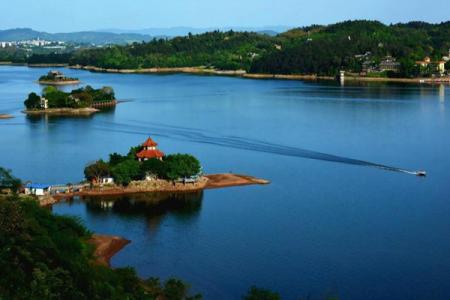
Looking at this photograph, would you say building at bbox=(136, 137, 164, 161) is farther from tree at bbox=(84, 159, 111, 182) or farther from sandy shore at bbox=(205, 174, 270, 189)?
sandy shore at bbox=(205, 174, 270, 189)

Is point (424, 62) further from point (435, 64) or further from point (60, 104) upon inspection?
point (60, 104)

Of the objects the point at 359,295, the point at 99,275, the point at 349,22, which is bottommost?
the point at 359,295

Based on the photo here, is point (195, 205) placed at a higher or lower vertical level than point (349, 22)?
lower

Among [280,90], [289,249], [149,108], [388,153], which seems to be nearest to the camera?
[289,249]

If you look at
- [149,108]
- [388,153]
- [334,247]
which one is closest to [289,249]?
[334,247]

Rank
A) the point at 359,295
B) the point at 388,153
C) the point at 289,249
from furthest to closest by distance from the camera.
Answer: the point at 388,153 < the point at 289,249 < the point at 359,295

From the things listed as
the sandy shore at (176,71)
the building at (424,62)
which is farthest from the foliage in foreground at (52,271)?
the sandy shore at (176,71)

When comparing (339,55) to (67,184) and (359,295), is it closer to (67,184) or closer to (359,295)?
(67,184)

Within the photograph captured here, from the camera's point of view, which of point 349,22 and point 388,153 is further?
point 349,22
